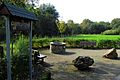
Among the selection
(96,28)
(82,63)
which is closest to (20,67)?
(82,63)

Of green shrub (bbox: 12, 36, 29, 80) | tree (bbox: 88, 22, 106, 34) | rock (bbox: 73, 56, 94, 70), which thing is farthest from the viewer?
tree (bbox: 88, 22, 106, 34)

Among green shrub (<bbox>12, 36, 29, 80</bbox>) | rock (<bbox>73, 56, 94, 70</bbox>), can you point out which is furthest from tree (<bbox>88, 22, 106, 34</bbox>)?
green shrub (<bbox>12, 36, 29, 80</bbox>)

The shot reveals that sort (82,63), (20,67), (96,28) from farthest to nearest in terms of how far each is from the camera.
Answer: (96,28), (82,63), (20,67)

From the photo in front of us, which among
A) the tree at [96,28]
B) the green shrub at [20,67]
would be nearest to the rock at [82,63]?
the green shrub at [20,67]

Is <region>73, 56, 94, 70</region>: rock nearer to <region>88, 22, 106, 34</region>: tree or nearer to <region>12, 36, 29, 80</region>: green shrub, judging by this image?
<region>12, 36, 29, 80</region>: green shrub

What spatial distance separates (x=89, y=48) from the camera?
82.7 feet

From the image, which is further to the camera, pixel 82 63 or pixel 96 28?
pixel 96 28

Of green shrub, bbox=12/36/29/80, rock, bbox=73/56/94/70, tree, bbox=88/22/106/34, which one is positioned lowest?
rock, bbox=73/56/94/70

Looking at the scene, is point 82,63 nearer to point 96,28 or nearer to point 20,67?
point 20,67

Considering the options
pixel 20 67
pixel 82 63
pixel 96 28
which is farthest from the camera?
pixel 96 28

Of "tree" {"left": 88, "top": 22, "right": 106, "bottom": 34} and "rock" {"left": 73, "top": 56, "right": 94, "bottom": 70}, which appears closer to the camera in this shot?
"rock" {"left": 73, "top": 56, "right": 94, "bottom": 70}

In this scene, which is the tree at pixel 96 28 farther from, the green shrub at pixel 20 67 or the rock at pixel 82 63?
the green shrub at pixel 20 67

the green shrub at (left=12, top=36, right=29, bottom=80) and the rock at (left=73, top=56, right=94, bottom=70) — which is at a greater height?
the green shrub at (left=12, top=36, right=29, bottom=80)

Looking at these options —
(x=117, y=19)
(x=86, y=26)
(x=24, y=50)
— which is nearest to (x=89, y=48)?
(x=24, y=50)
